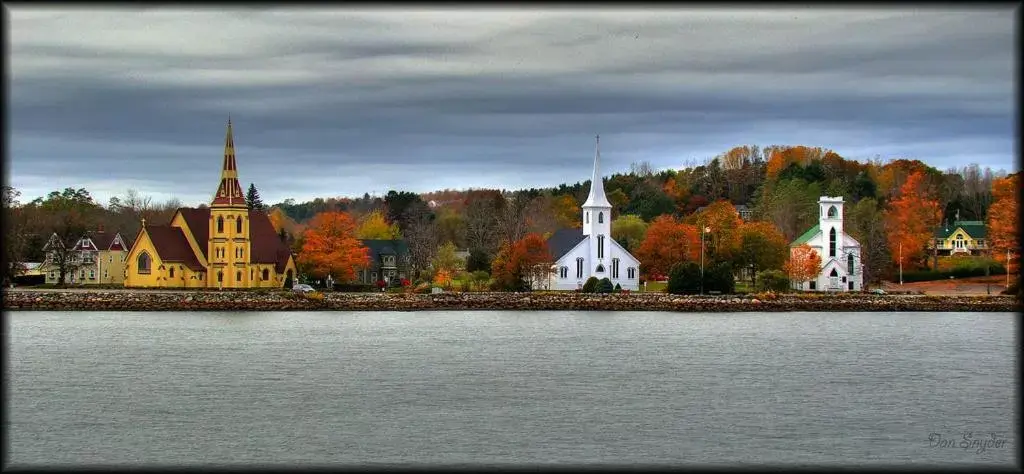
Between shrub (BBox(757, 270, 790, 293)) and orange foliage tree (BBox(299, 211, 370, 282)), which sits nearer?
shrub (BBox(757, 270, 790, 293))

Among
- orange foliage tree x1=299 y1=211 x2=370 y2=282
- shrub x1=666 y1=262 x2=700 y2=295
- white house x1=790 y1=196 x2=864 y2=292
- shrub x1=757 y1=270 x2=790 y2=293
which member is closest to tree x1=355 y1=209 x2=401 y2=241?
orange foliage tree x1=299 y1=211 x2=370 y2=282

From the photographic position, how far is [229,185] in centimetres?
7656

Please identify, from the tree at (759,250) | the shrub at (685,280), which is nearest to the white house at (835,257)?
the tree at (759,250)

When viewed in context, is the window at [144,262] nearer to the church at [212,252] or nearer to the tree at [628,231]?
the church at [212,252]

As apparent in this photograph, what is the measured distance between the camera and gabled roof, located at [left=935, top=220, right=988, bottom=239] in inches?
3765

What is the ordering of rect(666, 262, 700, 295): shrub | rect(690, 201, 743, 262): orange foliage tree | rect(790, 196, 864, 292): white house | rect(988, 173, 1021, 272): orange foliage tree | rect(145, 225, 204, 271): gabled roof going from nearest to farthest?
rect(988, 173, 1021, 272): orange foliage tree < rect(666, 262, 700, 295): shrub < rect(690, 201, 743, 262): orange foliage tree < rect(145, 225, 204, 271): gabled roof < rect(790, 196, 864, 292): white house

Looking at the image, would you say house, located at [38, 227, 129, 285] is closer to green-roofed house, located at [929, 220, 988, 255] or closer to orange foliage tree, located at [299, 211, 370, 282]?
orange foliage tree, located at [299, 211, 370, 282]

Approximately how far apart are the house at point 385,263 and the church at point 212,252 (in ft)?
33.8

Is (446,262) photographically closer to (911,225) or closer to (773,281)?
(773,281)

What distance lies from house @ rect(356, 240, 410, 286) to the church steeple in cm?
1170

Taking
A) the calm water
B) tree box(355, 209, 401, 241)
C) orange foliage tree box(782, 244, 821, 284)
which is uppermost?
tree box(355, 209, 401, 241)

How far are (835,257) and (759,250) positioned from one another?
4.76 metres

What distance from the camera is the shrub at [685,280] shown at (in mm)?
69375
